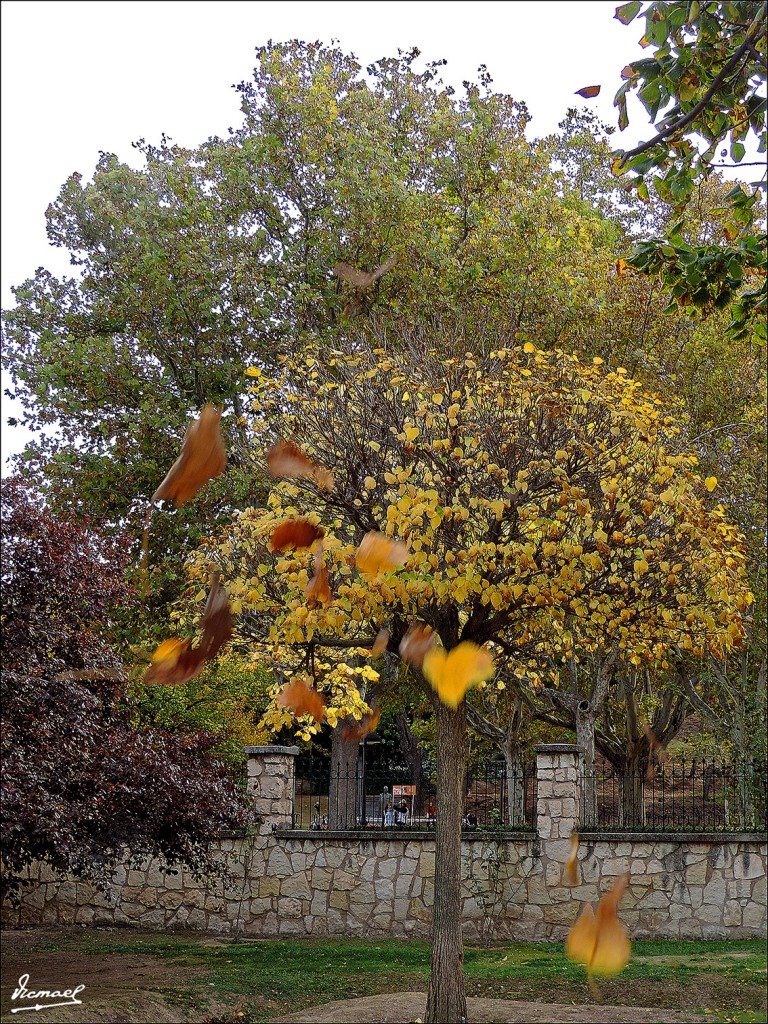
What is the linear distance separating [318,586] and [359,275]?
7.75 metres

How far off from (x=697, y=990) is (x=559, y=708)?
1065cm

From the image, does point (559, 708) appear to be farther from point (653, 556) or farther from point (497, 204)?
point (653, 556)

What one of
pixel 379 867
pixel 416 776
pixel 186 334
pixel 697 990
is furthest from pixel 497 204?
pixel 416 776

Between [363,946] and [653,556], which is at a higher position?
Result: [653,556]

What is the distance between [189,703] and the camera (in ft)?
58.5

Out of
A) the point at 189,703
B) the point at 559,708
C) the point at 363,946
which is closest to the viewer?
the point at 363,946

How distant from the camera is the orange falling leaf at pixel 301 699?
26.6 ft

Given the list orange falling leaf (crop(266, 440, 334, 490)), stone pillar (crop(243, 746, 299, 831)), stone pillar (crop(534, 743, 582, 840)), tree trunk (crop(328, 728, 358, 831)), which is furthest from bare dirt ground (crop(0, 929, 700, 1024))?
tree trunk (crop(328, 728, 358, 831))

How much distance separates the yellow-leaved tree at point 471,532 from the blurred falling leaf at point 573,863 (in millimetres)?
3907

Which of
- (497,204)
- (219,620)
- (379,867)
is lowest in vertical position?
(379,867)

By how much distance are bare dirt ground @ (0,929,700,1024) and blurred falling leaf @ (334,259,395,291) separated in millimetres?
8512

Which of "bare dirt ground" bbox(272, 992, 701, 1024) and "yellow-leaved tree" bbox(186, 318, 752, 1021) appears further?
"bare dirt ground" bbox(272, 992, 701, 1024)

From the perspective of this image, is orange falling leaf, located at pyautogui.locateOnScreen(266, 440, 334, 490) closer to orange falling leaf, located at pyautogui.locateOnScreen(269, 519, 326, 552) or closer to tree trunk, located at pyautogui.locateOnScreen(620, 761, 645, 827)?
orange falling leaf, located at pyautogui.locateOnScreen(269, 519, 326, 552)

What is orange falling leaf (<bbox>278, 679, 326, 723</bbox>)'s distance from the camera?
8117 millimetres
